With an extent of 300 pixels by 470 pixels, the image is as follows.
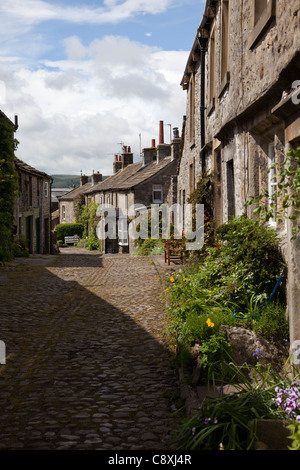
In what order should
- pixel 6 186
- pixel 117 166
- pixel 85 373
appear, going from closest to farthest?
pixel 85 373, pixel 6 186, pixel 117 166

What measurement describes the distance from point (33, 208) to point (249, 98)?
76.3 feet

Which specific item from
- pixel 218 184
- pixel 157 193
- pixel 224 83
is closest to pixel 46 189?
pixel 157 193

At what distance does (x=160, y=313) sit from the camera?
31.1 ft

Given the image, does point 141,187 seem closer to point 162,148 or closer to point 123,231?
point 162,148

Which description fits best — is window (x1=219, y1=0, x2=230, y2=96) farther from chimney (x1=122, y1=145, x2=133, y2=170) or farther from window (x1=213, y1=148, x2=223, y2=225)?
chimney (x1=122, y1=145, x2=133, y2=170)

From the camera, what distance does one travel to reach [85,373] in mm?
6223

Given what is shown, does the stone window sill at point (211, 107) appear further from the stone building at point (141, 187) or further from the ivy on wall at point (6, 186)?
Result: the stone building at point (141, 187)

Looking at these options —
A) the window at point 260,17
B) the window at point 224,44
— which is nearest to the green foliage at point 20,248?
the window at point 224,44

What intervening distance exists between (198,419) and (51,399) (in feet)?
6.32

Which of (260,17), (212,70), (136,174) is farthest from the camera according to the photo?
(136,174)

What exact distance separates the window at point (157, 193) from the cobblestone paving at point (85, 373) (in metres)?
23.1

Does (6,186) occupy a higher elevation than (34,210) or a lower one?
higher
